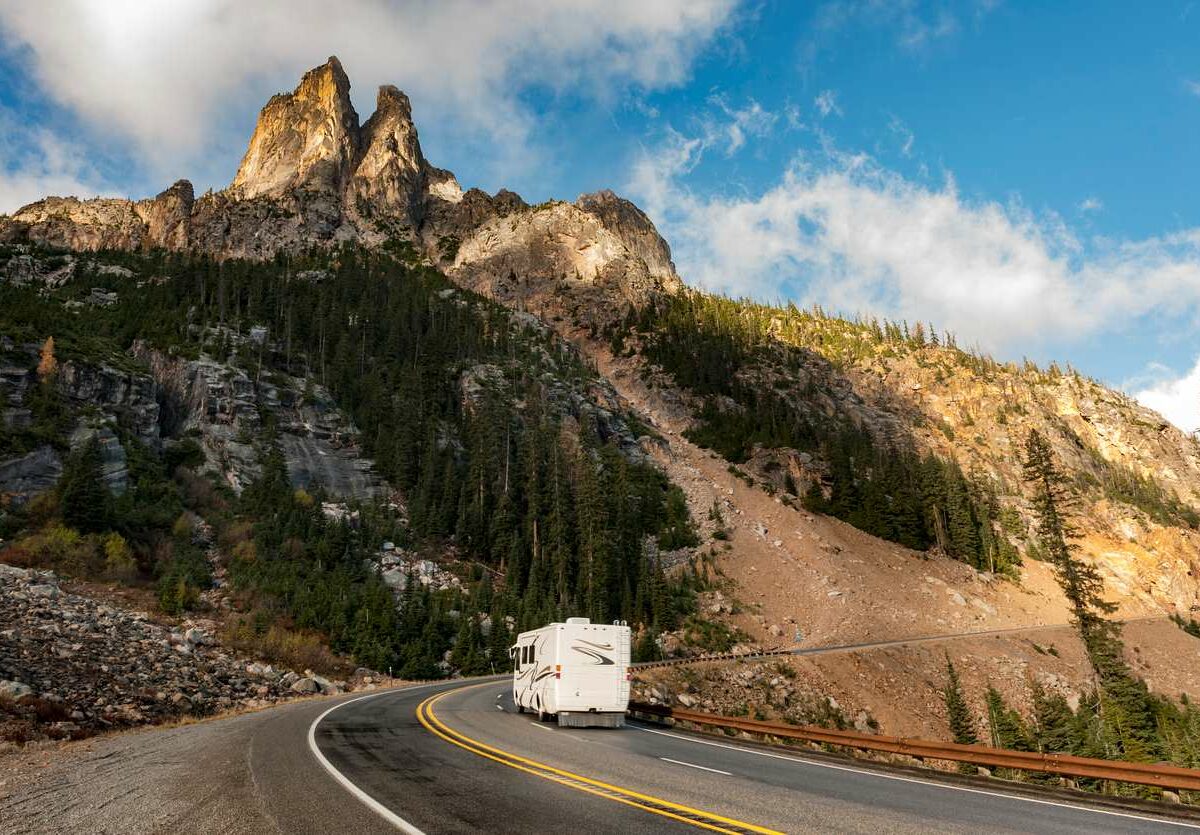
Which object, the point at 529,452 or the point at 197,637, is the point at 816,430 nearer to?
the point at 529,452

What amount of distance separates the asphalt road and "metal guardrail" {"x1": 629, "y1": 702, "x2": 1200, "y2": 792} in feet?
5.36

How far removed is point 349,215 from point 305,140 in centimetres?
3534

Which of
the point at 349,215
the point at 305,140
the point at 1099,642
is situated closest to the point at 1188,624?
the point at 1099,642

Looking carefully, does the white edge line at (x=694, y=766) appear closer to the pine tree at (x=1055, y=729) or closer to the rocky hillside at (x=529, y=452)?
the rocky hillside at (x=529, y=452)

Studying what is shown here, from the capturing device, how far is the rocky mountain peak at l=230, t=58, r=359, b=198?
172500 mm

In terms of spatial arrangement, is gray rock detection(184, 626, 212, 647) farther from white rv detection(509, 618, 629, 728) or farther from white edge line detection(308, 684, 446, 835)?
white rv detection(509, 618, 629, 728)

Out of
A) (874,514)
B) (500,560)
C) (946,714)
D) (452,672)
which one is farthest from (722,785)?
(874,514)

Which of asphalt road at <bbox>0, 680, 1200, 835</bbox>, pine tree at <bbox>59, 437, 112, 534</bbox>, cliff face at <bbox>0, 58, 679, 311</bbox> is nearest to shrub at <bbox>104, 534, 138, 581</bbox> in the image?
pine tree at <bbox>59, 437, 112, 534</bbox>

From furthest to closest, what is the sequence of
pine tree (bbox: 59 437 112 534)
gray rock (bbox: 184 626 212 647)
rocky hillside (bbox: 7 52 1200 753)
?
rocky hillside (bbox: 7 52 1200 753)
pine tree (bbox: 59 437 112 534)
gray rock (bbox: 184 626 212 647)

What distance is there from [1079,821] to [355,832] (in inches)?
396

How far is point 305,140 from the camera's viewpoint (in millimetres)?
178875

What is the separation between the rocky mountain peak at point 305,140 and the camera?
566 ft

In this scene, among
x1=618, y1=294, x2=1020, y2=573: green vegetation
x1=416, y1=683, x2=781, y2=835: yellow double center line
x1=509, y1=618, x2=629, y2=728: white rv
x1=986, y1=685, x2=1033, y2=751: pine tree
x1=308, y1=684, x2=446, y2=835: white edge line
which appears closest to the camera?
x1=308, y1=684, x2=446, y2=835: white edge line

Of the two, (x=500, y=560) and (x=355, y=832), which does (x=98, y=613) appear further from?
(x=500, y=560)
